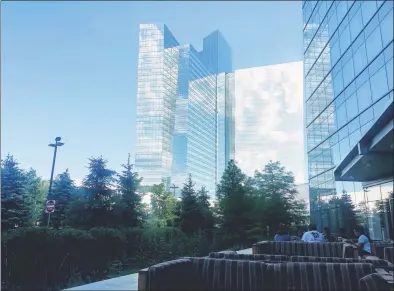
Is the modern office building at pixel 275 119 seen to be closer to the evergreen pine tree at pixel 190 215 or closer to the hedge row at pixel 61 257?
the evergreen pine tree at pixel 190 215

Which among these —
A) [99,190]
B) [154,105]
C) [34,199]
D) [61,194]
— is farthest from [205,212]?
[154,105]

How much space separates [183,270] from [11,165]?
1727cm

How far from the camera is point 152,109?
9238 cm

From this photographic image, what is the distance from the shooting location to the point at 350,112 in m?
17.8

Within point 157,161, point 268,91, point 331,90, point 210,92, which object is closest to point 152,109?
point 157,161

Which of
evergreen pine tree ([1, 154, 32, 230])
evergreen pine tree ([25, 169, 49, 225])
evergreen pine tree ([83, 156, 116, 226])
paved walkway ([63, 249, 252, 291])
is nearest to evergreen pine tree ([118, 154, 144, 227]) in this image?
evergreen pine tree ([83, 156, 116, 226])

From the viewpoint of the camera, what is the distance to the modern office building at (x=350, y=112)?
12343 millimetres

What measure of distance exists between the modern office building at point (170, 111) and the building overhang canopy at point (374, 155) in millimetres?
69851

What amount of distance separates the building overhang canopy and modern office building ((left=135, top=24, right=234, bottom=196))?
2750 inches

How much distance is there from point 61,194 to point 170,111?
76311mm

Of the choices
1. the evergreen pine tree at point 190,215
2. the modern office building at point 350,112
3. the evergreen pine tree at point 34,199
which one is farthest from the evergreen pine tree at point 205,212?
the evergreen pine tree at point 34,199

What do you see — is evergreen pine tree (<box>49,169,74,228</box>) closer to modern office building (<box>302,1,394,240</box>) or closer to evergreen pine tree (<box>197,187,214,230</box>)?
evergreen pine tree (<box>197,187,214,230</box>)

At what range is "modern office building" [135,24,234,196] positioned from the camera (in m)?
92.1

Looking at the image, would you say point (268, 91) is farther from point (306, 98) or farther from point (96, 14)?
point (96, 14)
